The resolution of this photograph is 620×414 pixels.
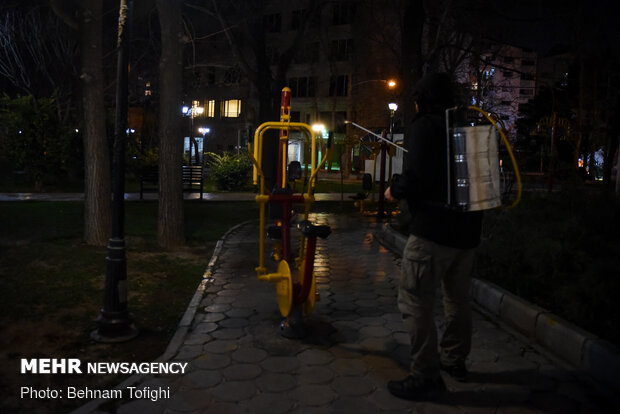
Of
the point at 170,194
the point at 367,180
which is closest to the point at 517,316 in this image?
the point at 170,194

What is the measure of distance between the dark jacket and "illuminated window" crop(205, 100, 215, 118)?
181ft

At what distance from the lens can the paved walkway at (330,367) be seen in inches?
135

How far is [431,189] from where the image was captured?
3.43 m

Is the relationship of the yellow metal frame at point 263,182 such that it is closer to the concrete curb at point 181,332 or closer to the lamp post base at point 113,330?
the concrete curb at point 181,332

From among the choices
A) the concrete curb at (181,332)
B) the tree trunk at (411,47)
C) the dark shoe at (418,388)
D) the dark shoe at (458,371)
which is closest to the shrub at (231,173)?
the tree trunk at (411,47)

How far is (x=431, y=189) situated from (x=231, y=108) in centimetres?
5331

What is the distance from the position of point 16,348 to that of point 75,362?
679 mm

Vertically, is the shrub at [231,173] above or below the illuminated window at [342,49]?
below

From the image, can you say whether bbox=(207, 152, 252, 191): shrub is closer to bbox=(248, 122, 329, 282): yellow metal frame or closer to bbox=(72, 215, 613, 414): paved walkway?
bbox=(72, 215, 613, 414): paved walkway

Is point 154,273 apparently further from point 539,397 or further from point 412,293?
point 539,397

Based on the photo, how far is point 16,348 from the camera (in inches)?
169

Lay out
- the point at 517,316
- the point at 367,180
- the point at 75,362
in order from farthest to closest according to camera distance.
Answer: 1. the point at 367,180
2. the point at 517,316
3. the point at 75,362

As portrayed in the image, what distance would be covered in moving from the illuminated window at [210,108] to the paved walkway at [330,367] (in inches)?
Answer: 2062

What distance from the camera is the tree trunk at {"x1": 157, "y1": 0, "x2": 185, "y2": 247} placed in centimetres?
838
